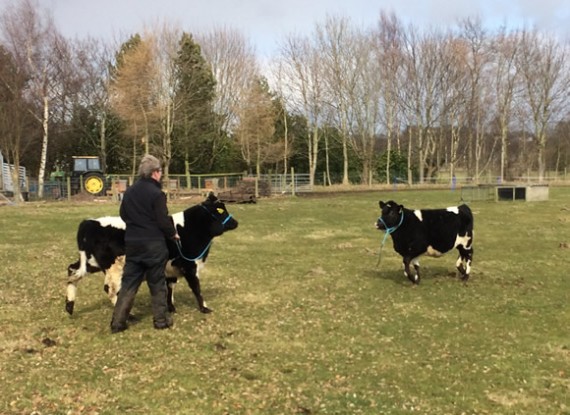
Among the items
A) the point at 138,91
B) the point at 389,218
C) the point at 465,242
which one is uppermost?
the point at 138,91

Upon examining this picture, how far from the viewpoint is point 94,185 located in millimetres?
37875

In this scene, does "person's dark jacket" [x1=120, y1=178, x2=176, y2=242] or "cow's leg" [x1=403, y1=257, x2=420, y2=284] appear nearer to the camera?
"person's dark jacket" [x1=120, y1=178, x2=176, y2=242]

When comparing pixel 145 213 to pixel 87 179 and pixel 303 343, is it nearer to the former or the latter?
pixel 303 343

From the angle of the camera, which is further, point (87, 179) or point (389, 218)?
point (87, 179)

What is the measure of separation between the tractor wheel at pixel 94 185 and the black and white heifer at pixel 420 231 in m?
31.7

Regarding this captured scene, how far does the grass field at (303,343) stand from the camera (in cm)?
507

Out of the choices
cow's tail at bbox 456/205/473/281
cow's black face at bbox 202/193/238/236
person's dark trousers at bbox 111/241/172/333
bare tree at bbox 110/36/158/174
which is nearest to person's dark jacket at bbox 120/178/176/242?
person's dark trousers at bbox 111/241/172/333

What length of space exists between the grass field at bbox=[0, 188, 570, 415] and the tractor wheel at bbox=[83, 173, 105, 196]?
85.5 ft

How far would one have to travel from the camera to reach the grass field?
507 cm

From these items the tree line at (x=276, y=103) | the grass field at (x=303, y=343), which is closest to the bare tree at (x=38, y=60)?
the tree line at (x=276, y=103)

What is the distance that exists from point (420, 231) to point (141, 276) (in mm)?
5511

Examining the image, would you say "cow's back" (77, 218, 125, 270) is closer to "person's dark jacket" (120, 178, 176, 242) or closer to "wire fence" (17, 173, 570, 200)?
"person's dark jacket" (120, 178, 176, 242)

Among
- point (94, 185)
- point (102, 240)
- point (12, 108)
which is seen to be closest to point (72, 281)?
point (102, 240)

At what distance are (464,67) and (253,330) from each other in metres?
64.6
